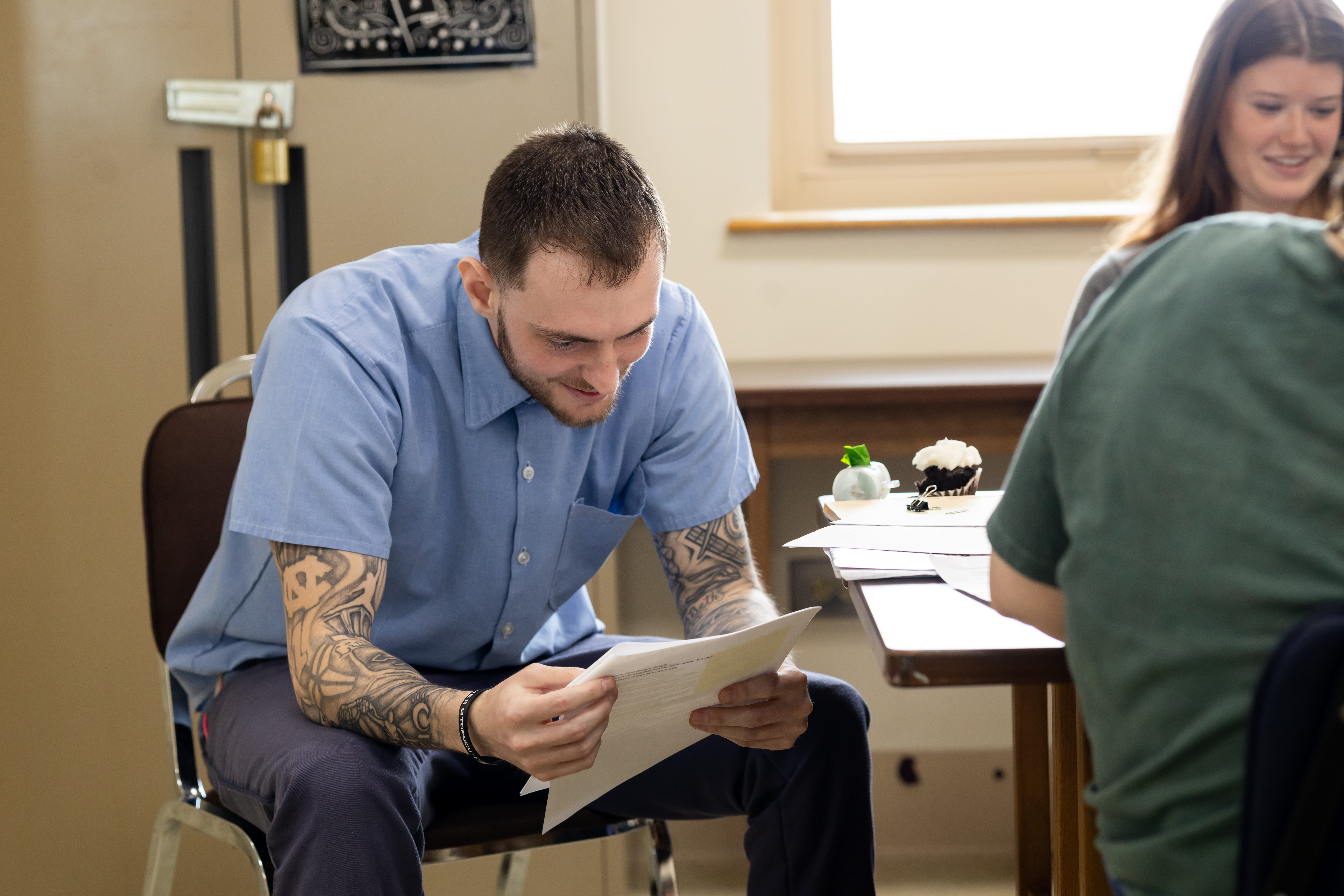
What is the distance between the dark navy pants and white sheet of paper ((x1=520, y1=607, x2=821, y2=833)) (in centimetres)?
8

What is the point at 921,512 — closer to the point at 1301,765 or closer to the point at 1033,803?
the point at 1033,803

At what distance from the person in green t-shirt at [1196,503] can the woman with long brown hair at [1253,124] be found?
1.07 metres

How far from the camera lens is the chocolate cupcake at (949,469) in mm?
1263

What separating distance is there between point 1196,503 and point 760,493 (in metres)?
1.35

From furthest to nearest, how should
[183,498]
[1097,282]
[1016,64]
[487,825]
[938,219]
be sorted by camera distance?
[1016,64] → [938,219] → [1097,282] → [183,498] → [487,825]

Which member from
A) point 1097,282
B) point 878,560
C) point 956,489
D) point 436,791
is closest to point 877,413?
point 1097,282

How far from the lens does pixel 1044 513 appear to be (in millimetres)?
633

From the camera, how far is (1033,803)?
4.29 feet

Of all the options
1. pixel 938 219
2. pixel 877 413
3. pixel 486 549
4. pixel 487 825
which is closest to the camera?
pixel 487 825

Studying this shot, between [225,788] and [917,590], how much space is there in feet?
2.18

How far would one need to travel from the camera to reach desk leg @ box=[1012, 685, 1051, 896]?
130cm

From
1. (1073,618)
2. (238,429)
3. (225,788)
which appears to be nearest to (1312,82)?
(1073,618)

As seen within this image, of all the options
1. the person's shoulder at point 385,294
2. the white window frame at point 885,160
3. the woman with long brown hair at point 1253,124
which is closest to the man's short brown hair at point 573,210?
the person's shoulder at point 385,294

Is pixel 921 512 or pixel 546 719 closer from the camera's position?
pixel 546 719
